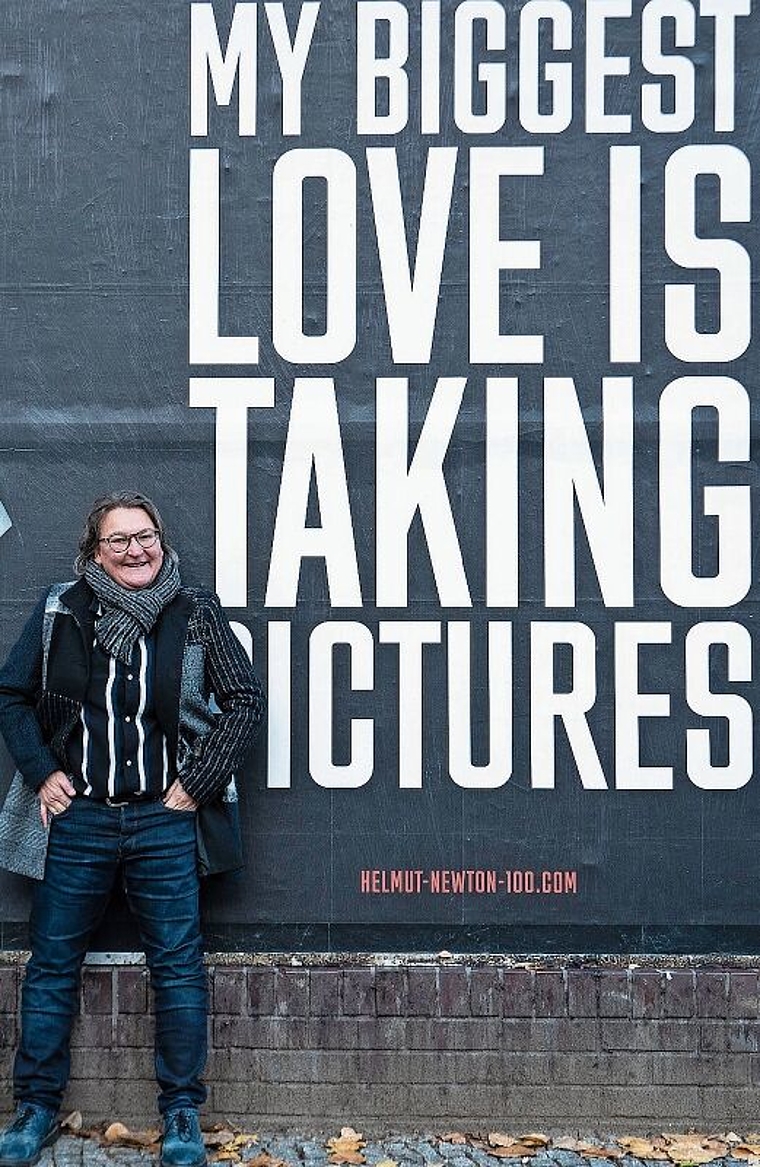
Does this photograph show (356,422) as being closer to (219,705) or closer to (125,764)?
(219,705)

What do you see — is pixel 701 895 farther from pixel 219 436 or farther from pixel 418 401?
pixel 219 436

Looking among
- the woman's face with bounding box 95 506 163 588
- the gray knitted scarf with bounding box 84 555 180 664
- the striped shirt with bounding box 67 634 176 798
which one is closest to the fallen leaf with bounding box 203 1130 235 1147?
the striped shirt with bounding box 67 634 176 798

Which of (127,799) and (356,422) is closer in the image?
(127,799)

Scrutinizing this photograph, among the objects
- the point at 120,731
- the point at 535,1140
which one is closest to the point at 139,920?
the point at 120,731

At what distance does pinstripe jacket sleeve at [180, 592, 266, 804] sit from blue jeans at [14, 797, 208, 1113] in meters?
0.17

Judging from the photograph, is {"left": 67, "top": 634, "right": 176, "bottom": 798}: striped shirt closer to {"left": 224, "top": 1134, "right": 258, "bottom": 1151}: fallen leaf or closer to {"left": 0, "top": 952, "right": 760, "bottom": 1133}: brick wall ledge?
{"left": 0, "top": 952, "right": 760, "bottom": 1133}: brick wall ledge

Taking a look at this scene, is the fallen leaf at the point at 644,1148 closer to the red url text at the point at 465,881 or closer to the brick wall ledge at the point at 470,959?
the brick wall ledge at the point at 470,959

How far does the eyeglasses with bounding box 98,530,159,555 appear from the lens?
5.46 meters

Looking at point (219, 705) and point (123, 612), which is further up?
point (123, 612)

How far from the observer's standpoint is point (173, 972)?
550cm

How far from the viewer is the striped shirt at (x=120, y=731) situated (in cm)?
541

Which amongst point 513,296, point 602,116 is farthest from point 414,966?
point 602,116

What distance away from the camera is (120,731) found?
5.43 m

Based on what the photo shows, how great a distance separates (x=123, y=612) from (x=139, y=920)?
3.82 ft
